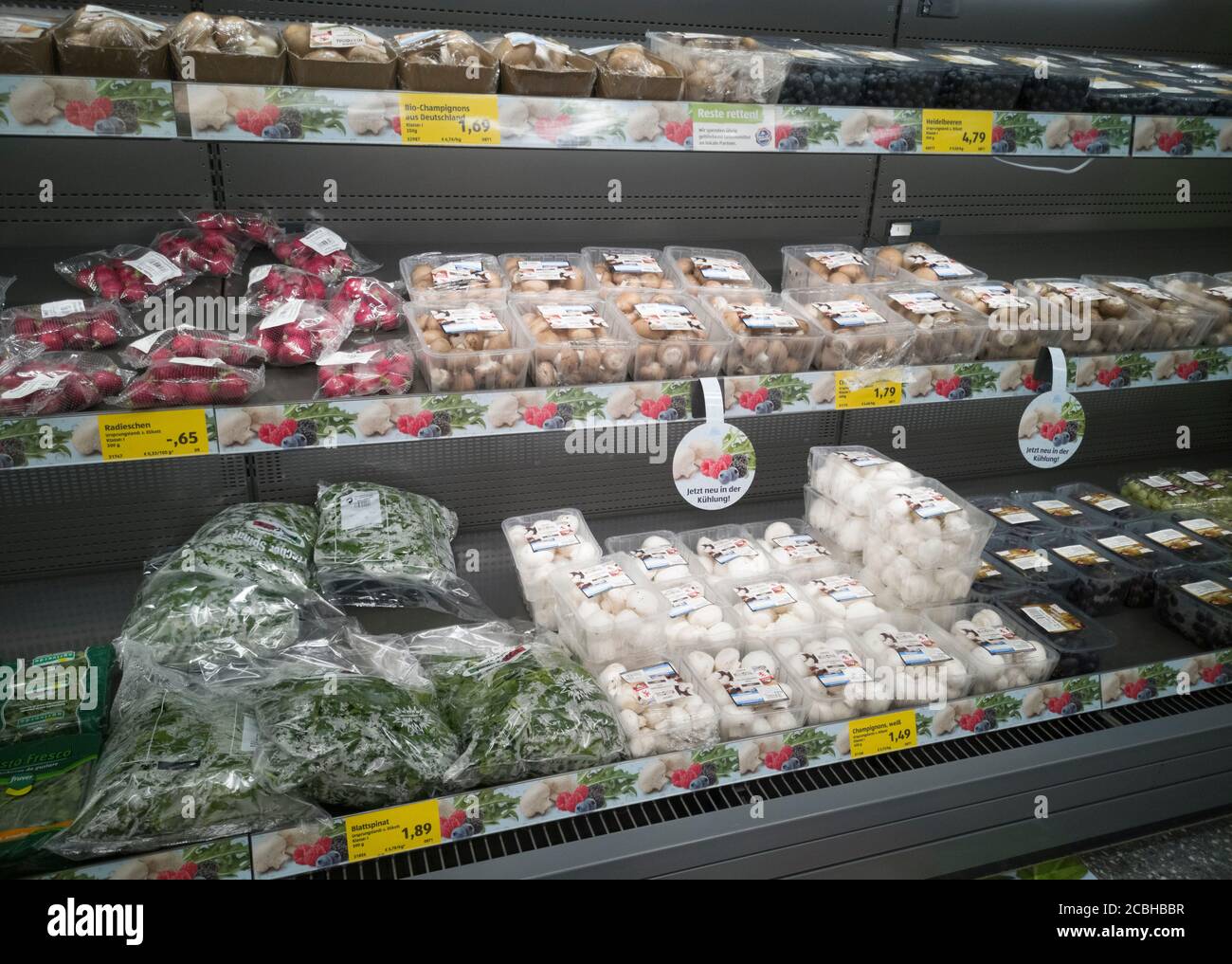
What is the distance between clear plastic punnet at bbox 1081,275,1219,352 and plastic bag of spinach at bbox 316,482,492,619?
1573mm

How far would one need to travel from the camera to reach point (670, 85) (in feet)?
5.06

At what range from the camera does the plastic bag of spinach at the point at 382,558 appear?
1.87 meters

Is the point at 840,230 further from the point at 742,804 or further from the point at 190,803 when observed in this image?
the point at 190,803

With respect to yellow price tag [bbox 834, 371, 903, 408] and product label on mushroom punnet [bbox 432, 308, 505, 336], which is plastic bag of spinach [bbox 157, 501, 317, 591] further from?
yellow price tag [bbox 834, 371, 903, 408]

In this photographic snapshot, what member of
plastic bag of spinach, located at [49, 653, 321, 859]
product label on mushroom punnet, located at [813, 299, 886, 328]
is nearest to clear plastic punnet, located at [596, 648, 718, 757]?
plastic bag of spinach, located at [49, 653, 321, 859]

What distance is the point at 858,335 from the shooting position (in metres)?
1.79

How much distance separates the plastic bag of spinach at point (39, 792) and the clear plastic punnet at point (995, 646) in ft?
5.29

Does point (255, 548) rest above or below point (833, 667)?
above

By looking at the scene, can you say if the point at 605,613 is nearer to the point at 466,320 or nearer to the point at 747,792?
the point at 747,792

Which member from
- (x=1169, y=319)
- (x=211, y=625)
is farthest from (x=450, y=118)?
(x=1169, y=319)

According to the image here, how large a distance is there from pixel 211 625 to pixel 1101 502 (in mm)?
2227

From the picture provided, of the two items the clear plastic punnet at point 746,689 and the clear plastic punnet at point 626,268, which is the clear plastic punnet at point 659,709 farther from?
the clear plastic punnet at point 626,268

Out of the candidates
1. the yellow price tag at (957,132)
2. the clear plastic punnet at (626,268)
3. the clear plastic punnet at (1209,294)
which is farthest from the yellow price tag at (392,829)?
the clear plastic punnet at (1209,294)
